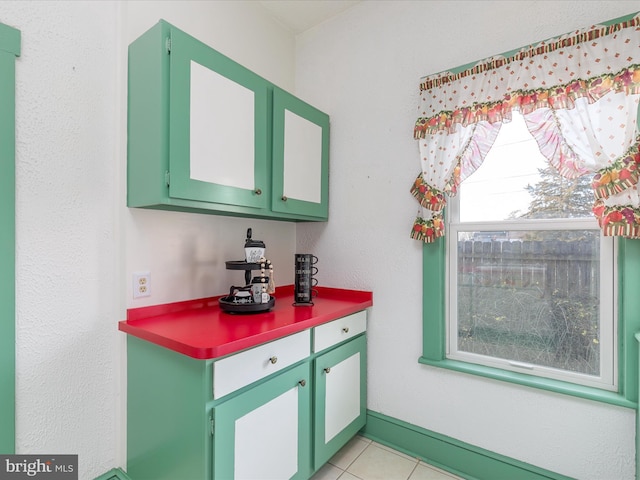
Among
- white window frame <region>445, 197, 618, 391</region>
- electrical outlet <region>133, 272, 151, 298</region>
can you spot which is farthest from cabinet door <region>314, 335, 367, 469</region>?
electrical outlet <region>133, 272, 151, 298</region>

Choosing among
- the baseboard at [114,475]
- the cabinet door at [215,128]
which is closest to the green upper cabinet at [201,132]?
the cabinet door at [215,128]

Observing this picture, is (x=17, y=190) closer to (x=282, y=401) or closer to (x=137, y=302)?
(x=137, y=302)

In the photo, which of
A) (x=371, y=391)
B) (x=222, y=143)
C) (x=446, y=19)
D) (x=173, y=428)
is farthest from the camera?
(x=371, y=391)

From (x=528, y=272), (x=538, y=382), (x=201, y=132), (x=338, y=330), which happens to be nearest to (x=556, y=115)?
(x=528, y=272)

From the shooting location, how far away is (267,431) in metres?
1.32

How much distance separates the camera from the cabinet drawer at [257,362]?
1.16m

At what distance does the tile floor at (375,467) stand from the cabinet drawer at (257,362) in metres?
0.73

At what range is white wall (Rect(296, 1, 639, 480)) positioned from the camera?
1472 mm

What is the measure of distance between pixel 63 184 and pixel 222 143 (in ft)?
2.26

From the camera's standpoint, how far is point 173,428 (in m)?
1.23

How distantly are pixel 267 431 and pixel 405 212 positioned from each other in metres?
1.36

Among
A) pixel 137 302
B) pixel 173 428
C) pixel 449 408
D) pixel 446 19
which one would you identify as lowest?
pixel 449 408

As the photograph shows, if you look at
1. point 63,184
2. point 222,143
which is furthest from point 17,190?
point 222,143

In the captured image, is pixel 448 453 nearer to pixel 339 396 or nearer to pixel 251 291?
pixel 339 396
